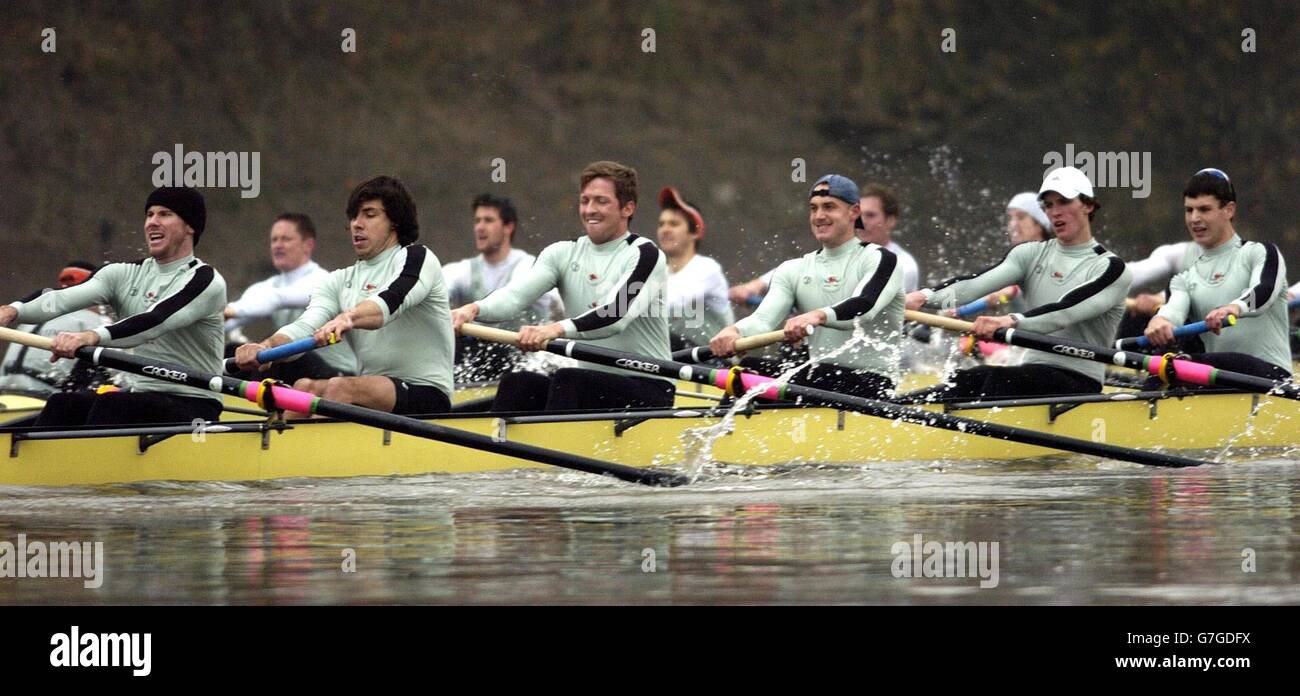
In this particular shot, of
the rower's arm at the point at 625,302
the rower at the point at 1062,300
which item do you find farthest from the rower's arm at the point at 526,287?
the rower at the point at 1062,300

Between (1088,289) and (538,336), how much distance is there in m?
2.69

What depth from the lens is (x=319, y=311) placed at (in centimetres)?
826

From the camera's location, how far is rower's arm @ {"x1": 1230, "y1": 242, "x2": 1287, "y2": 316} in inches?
378

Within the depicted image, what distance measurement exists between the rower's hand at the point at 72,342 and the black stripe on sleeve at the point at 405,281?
1.13 metres

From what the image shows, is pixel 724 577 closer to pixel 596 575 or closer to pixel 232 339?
pixel 596 575

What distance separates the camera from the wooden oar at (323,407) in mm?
7539

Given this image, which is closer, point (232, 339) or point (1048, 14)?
point (232, 339)

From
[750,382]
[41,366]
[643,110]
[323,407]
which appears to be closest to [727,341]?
[750,382]

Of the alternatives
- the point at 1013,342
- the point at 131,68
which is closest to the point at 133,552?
the point at 1013,342

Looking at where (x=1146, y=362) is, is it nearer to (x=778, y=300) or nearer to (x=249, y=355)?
(x=778, y=300)

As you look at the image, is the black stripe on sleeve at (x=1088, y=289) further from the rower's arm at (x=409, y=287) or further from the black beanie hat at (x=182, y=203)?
the black beanie hat at (x=182, y=203)

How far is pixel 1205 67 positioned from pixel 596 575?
52.7 ft

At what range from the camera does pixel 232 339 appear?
12703 mm

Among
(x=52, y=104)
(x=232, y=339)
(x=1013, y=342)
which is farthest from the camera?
(x=52, y=104)
